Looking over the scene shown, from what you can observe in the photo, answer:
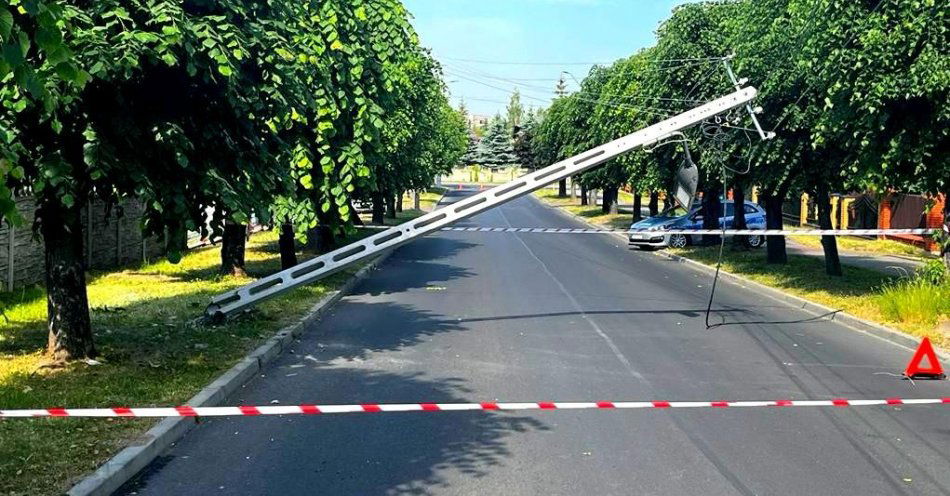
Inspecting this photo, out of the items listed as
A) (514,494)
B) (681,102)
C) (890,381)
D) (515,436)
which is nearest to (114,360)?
(515,436)

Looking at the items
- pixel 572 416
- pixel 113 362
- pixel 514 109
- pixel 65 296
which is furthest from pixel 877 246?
pixel 514 109

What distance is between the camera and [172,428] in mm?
6918

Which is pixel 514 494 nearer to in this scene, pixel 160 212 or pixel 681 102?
pixel 160 212

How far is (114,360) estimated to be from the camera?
9430mm

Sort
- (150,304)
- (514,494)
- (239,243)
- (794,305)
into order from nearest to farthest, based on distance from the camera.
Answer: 1. (514,494)
2. (150,304)
3. (794,305)
4. (239,243)

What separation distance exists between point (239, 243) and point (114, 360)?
30.1ft

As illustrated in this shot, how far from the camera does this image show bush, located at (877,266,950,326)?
12.9 m

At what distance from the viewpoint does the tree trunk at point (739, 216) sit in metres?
24.8

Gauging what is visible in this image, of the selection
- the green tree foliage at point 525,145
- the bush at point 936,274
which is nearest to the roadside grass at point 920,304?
the bush at point 936,274

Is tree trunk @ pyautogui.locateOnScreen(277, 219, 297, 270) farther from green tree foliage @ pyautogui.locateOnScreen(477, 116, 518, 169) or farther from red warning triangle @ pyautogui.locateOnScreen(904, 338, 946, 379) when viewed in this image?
green tree foliage @ pyautogui.locateOnScreen(477, 116, 518, 169)

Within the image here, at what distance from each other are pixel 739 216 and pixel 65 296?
20.8 metres

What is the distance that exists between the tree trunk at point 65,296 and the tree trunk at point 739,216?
1700 cm

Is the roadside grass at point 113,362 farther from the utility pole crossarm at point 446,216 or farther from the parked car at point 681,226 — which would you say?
the parked car at point 681,226

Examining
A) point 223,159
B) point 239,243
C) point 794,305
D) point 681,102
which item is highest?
point 681,102
